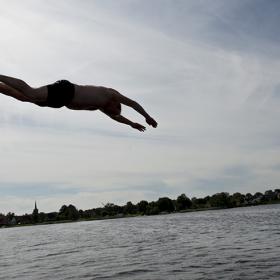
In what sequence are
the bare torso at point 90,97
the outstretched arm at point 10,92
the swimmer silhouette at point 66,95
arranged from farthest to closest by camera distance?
the outstretched arm at point 10,92 → the bare torso at point 90,97 → the swimmer silhouette at point 66,95

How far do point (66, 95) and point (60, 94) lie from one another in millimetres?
121

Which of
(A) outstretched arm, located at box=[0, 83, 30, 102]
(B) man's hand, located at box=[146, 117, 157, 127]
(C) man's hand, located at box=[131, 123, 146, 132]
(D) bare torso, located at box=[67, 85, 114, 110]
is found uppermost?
(A) outstretched arm, located at box=[0, 83, 30, 102]

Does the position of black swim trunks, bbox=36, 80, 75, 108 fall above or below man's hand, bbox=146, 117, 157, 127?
above

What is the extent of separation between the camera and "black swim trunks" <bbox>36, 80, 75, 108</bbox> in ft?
29.7

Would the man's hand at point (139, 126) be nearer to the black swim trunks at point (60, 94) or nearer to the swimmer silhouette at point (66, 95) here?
the swimmer silhouette at point (66, 95)

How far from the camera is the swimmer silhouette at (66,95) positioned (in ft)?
29.0

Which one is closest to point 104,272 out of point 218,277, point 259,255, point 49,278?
point 49,278

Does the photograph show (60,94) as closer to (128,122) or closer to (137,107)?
(137,107)

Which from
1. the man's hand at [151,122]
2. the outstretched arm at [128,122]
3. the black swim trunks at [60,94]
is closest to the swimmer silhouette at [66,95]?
the black swim trunks at [60,94]

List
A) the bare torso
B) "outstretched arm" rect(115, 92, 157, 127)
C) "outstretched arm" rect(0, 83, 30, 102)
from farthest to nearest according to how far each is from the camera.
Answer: "outstretched arm" rect(115, 92, 157, 127) → "outstretched arm" rect(0, 83, 30, 102) → the bare torso

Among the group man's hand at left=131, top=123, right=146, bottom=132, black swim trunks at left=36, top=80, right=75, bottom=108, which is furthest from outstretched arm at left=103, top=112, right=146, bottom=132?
black swim trunks at left=36, top=80, right=75, bottom=108

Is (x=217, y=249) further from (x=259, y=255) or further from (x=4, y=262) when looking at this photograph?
(x=4, y=262)

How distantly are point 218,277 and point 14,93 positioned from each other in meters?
22.0

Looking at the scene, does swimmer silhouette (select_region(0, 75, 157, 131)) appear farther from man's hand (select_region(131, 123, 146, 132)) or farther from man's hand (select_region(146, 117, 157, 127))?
man's hand (select_region(131, 123, 146, 132))
